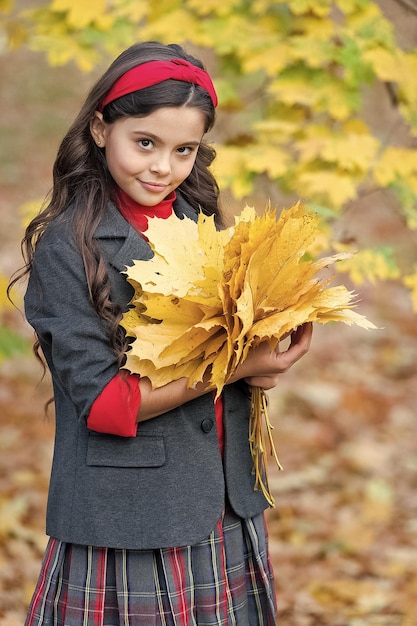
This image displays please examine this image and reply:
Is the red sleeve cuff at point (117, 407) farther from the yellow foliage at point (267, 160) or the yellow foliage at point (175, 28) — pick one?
the yellow foliage at point (175, 28)

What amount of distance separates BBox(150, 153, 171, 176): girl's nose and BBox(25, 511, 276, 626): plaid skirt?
81 cm

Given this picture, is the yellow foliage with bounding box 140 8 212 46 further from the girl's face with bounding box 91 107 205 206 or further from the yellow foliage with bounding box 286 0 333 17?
the girl's face with bounding box 91 107 205 206

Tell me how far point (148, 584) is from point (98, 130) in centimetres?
99

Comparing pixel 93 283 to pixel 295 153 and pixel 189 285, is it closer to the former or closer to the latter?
Result: pixel 189 285

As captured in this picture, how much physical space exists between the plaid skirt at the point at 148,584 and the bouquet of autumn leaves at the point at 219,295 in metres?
0.45

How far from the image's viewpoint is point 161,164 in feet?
5.83

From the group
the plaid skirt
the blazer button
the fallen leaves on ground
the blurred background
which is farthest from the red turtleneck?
the fallen leaves on ground

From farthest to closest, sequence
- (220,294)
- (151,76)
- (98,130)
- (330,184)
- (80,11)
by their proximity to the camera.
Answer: (80,11) < (330,184) < (98,130) < (151,76) < (220,294)

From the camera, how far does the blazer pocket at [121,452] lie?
1.82 metres

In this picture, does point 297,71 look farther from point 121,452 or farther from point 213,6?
point 121,452

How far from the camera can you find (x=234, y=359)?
5.61 feet

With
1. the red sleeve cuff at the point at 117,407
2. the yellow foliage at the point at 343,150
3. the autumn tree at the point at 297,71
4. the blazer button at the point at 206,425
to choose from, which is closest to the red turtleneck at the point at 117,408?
the red sleeve cuff at the point at 117,407

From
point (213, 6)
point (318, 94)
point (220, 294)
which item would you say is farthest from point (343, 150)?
point (220, 294)

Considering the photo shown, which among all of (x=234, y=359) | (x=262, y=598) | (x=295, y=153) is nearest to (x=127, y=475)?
(x=234, y=359)
